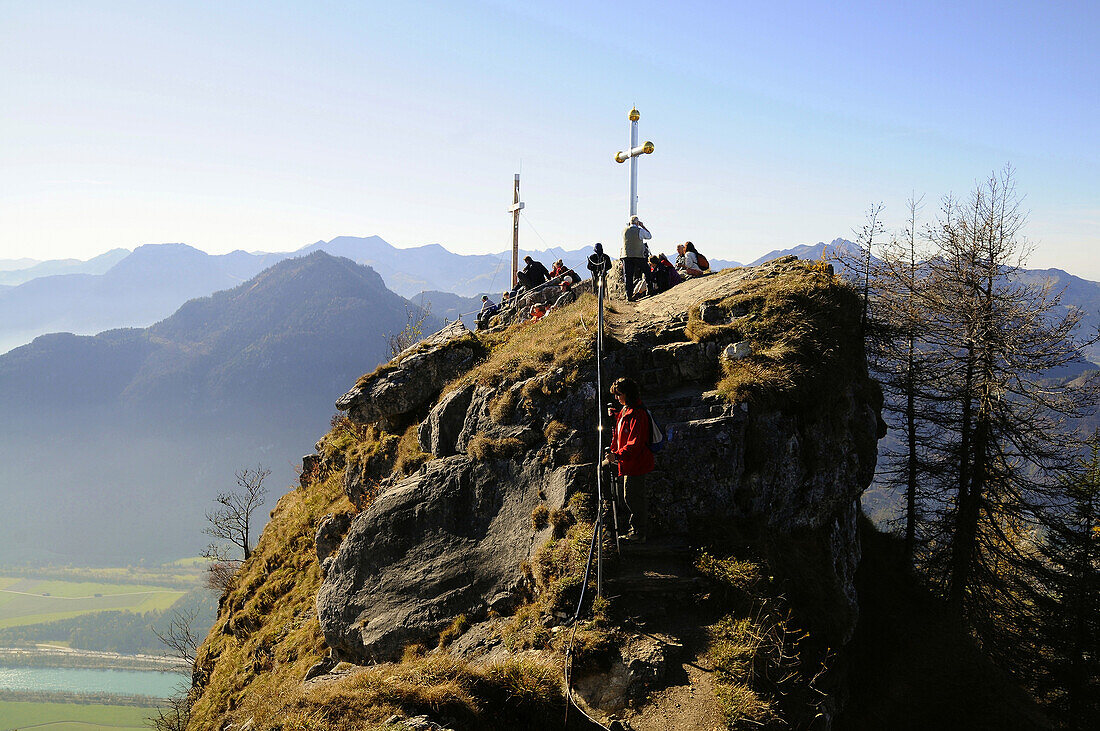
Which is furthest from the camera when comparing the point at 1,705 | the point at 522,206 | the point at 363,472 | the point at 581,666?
the point at 1,705

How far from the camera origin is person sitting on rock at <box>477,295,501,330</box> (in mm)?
25109

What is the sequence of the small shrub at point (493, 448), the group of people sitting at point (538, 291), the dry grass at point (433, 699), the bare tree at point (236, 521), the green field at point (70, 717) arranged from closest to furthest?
the dry grass at point (433, 699) < the small shrub at point (493, 448) < the group of people sitting at point (538, 291) < the bare tree at point (236, 521) < the green field at point (70, 717)

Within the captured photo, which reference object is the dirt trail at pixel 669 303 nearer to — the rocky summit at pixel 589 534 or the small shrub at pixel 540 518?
the rocky summit at pixel 589 534

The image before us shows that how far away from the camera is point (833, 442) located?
46.5 feet

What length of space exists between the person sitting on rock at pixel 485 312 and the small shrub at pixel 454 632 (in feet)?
47.7

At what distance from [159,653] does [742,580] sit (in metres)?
229

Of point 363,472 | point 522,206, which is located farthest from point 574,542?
point 522,206

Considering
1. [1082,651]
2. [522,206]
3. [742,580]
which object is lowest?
[1082,651]

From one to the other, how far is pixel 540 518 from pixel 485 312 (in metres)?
14.6

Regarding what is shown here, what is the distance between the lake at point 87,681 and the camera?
A: 16375 centimetres

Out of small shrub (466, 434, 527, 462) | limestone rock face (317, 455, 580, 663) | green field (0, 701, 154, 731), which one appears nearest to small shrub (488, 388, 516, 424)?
small shrub (466, 434, 527, 462)

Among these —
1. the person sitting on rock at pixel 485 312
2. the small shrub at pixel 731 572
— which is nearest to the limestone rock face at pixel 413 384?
the person sitting on rock at pixel 485 312

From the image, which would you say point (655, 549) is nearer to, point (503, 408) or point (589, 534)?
point (589, 534)

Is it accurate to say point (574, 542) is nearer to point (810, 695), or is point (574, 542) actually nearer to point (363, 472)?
point (810, 695)
